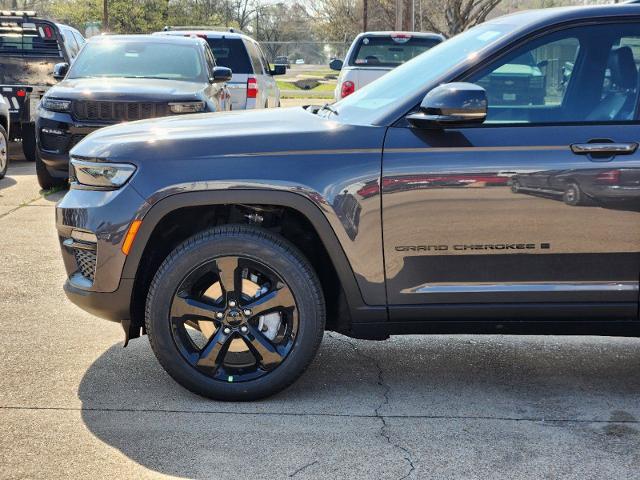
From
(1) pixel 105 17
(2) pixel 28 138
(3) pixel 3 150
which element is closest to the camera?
(3) pixel 3 150

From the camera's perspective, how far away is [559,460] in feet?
12.0

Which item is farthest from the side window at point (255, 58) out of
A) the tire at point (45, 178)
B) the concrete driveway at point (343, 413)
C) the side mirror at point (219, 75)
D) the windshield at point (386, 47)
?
the concrete driveway at point (343, 413)

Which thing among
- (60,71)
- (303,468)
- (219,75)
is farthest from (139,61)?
(303,468)

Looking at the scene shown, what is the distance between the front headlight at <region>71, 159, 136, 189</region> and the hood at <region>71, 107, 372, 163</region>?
0.12ft

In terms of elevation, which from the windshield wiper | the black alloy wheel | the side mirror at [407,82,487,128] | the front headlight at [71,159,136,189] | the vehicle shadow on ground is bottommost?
the vehicle shadow on ground

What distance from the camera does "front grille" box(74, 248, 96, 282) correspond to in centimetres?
421

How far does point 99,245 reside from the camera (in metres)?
4.14

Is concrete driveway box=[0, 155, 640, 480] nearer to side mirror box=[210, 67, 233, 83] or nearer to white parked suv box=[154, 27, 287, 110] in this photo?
side mirror box=[210, 67, 233, 83]

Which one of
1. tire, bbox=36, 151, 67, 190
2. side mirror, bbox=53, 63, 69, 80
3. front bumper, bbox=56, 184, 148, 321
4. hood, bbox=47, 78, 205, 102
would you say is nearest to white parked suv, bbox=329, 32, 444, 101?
hood, bbox=47, 78, 205, 102

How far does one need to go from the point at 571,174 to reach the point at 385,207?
829 millimetres

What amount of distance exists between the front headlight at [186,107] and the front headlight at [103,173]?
5.38 metres

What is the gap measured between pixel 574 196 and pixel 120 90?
6757 millimetres

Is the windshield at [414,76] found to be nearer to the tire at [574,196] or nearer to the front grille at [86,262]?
the tire at [574,196]

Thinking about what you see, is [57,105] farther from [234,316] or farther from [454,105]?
[454,105]
